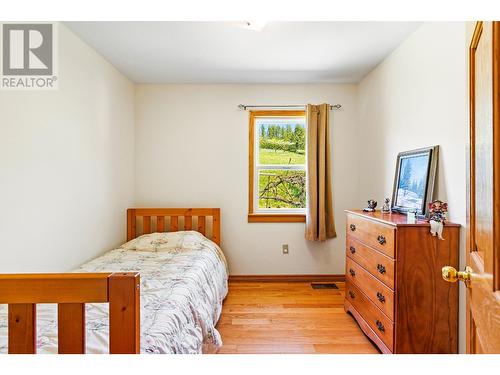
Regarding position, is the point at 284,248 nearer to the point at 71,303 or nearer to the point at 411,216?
the point at 411,216

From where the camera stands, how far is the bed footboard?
33.8 inches

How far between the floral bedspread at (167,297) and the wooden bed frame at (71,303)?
408 mm

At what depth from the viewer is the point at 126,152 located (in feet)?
11.8

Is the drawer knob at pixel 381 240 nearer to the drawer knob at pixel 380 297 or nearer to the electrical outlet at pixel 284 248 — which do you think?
the drawer knob at pixel 380 297

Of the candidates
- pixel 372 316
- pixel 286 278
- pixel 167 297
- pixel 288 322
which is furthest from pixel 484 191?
pixel 286 278

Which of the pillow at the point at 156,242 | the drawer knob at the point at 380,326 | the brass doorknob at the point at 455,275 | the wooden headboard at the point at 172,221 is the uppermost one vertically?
the brass doorknob at the point at 455,275

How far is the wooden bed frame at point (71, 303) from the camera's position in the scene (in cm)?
86

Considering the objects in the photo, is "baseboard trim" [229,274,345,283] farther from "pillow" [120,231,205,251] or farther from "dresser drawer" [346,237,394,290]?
"dresser drawer" [346,237,394,290]

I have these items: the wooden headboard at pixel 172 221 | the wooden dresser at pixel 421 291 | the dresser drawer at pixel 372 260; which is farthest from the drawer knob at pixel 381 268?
the wooden headboard at pixel 172 221

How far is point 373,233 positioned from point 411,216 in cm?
28

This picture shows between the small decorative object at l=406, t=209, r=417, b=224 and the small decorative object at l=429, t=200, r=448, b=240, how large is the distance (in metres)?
0.12
